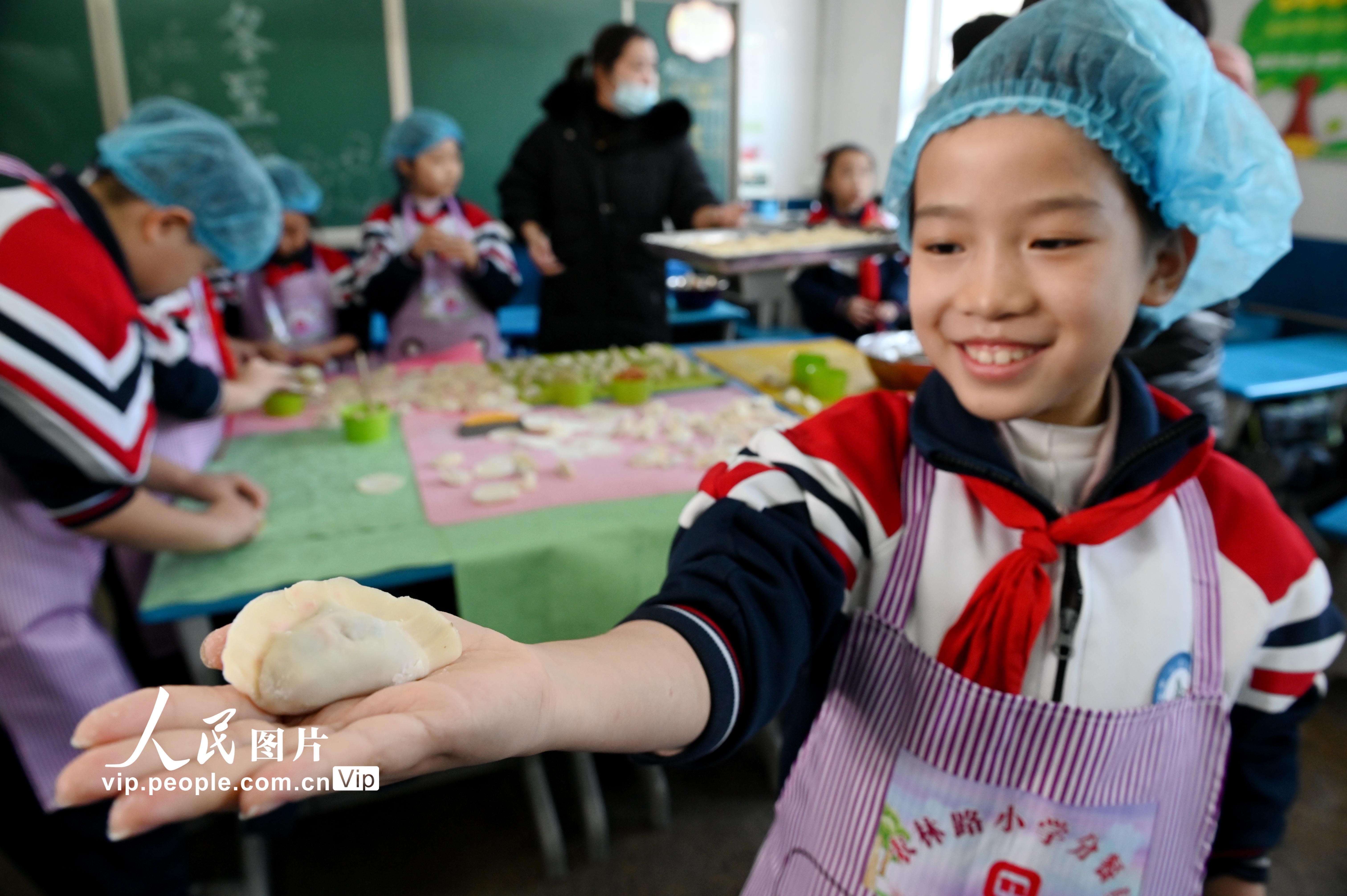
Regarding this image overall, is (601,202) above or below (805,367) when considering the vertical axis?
above

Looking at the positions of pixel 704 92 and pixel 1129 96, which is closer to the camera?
pixel 1129 96

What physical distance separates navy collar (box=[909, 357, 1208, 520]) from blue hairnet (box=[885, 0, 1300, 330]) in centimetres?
22

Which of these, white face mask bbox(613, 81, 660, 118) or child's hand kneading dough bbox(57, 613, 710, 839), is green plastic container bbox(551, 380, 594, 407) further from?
child's hand kneading dough bbox(57, 613, 710, 839)

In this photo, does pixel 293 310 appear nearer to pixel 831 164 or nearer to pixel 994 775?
pixel 831 164

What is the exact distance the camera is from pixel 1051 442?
3.06 feet

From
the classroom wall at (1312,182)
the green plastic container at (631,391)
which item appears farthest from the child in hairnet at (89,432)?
the classroom wall at (1312,182)

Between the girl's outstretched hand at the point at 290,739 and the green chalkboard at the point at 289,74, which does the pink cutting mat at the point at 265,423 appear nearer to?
the girl's outstretched hand at the point at 290,739

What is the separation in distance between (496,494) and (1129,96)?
1.38 meters

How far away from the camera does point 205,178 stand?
1754 millimetres

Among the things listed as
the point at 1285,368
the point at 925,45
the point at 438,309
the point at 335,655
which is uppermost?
the point at 925,45

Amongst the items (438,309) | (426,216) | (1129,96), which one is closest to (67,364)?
(1129,96)

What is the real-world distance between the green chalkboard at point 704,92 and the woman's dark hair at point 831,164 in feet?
5.98

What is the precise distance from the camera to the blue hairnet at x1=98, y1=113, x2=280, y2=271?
1.69 m

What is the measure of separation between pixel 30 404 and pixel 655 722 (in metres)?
1.31
